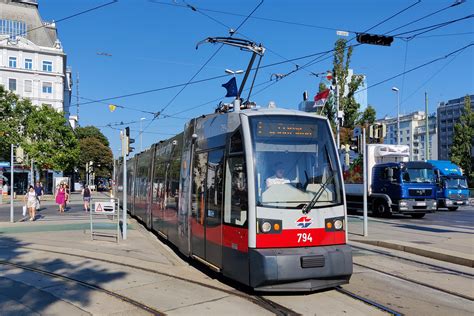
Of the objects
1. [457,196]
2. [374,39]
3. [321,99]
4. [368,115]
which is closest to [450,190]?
[457,196]

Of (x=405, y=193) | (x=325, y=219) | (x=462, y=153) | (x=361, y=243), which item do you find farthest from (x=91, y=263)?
(x=462, y=153)

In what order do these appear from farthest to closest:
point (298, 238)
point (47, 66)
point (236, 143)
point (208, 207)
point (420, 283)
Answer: point (47, 66) → point (208, 207) → point (420, 283) → point (236, 143) → point (298, 238)

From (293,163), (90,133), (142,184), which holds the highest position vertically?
(90,133)

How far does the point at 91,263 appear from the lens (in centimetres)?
956

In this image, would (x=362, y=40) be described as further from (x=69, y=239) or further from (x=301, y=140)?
(x=69, y=239)

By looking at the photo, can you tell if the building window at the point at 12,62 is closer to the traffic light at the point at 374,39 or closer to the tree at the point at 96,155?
the tree at the point at 96,155

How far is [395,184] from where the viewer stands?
73.0ft

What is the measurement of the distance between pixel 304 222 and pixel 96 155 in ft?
261

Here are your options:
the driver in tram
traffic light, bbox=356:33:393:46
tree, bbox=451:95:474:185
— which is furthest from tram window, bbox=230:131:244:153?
tree, bbox=451:95:474:185

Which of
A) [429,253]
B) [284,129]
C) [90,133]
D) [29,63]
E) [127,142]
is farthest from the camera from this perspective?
[90,133]

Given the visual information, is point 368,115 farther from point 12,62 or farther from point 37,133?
point 12,62

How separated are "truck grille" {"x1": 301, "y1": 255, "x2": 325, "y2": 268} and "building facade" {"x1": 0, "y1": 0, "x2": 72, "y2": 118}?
6674cm

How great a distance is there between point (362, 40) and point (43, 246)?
10.2 m

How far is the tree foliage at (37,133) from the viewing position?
44812 mm
